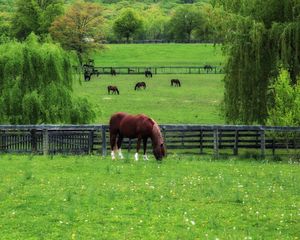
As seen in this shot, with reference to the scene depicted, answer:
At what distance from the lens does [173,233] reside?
37.2ft

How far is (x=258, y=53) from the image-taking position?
27.6 m

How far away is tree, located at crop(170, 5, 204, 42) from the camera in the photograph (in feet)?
494

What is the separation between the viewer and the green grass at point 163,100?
38188mm

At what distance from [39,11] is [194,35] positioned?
55756 mm

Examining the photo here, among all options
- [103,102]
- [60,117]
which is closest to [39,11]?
[103,102]

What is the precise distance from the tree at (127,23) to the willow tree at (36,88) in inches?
4956

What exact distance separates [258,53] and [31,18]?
85.6 meters

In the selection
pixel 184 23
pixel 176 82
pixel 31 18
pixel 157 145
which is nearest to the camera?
pixel 157 145

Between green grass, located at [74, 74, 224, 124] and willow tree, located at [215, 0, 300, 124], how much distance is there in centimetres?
726

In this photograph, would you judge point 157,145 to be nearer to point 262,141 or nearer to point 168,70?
point 262,141

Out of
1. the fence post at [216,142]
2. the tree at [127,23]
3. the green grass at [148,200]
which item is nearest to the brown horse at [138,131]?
the green grass at [148,200]

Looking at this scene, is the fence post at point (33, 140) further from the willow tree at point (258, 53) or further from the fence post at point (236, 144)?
the willow tree at point (258, 53)

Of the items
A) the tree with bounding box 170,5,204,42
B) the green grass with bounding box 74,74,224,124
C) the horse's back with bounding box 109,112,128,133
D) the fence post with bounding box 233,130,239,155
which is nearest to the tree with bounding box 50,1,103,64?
the green grass with bounding box 74,74,224,124

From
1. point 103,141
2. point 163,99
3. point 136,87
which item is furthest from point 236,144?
point 136,87
